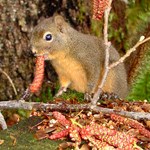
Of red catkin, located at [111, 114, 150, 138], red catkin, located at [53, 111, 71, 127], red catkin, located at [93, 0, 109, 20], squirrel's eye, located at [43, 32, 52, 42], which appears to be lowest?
red catkin, located at [111, 114, 150, 138]

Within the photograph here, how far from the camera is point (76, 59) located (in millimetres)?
3105

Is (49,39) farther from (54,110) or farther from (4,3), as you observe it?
(54,110)

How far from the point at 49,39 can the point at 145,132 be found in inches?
54.4

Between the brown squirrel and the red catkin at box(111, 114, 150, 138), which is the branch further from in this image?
the brown squirrel

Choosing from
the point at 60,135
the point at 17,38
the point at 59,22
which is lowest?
the point at 60,135

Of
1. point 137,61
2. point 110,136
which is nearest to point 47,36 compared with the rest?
point 137,61

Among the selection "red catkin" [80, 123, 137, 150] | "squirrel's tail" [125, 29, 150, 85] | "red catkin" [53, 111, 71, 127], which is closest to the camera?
"red catkin" [80, 123, 137, 150]

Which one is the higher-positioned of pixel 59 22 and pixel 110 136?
pixel 59 22

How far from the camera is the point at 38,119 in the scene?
6.24 ft

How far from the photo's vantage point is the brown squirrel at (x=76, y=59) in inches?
120

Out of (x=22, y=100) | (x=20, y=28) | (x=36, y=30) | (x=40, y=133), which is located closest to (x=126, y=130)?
(x=40, y=133)

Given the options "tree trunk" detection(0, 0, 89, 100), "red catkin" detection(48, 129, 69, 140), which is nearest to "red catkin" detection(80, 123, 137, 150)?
"red catkin" detection(48, 129, 69, 140)

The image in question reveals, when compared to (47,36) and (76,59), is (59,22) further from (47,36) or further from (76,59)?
(76,59)

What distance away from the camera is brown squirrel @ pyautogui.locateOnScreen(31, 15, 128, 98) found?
3053 millimetres
